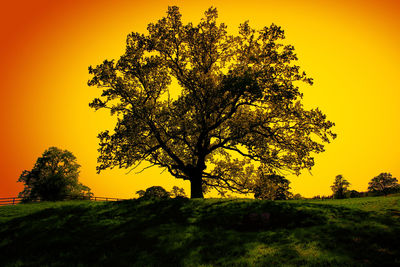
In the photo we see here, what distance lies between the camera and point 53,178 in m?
50.5

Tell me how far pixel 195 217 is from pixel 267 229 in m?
5.11

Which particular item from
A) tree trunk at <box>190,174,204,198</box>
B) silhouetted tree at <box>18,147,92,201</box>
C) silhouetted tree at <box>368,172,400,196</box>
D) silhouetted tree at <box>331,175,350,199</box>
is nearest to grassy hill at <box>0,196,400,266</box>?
tree trunk at <box>190,174,204,198</box>

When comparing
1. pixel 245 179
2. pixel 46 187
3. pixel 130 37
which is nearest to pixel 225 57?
pixel 130 37

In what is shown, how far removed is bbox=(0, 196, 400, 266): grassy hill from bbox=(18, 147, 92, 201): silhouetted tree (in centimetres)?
3313

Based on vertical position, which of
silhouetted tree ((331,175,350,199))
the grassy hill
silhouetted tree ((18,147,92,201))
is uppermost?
silhouetted tree ((18,147,92,201))

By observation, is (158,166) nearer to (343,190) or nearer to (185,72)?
(185,72)

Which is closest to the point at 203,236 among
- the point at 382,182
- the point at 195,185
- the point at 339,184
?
the point at 195,185

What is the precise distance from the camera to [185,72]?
26312mm

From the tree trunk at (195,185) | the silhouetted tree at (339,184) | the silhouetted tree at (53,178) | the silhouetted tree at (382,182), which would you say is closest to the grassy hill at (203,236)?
the tree trunk at (195,185)

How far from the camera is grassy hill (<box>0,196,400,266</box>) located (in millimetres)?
11828

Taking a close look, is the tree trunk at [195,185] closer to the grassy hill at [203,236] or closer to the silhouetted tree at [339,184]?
the grassy hill at [203,236]

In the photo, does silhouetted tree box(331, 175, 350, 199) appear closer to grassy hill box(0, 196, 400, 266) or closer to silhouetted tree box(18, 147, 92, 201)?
grassy hill box(0, 196, 400, 266)

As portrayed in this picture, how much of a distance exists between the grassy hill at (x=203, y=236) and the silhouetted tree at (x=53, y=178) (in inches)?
1304

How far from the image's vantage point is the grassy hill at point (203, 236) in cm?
1183
